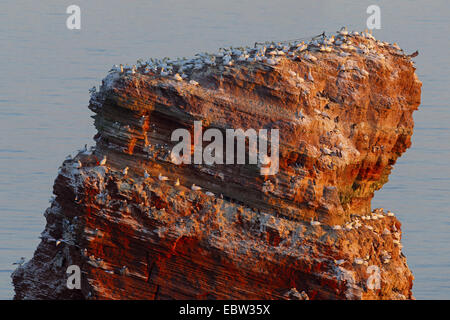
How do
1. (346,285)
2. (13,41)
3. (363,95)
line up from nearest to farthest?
(346,285)
(363,95)
(13,41)

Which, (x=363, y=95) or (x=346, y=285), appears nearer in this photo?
(x=346, y=285)

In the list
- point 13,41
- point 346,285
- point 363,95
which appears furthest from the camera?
point 13,41

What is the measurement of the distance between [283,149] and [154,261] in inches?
163

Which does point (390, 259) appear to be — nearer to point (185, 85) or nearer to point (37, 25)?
point (185, 85)

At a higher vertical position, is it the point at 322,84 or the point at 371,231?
the point at 322,84

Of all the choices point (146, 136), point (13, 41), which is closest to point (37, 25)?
point (13, 41)

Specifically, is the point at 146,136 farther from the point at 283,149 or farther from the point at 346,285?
the point at 346,285

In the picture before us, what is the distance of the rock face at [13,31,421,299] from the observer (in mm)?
21719

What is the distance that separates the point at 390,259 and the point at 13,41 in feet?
144

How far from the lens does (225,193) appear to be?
72.5 feet

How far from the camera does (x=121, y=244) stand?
22.3 metres

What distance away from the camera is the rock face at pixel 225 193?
21.7 meters
